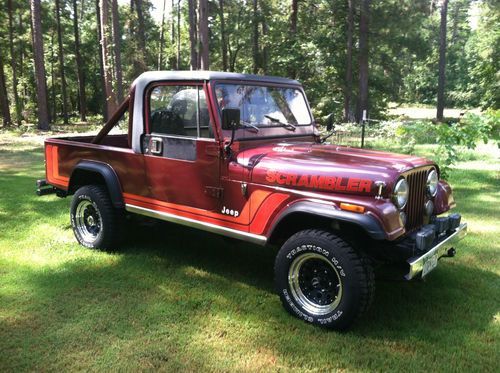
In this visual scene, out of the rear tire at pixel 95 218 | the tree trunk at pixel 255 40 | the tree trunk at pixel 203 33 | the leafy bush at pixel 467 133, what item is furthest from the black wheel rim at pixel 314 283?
the tree trunk at pixel 255 40

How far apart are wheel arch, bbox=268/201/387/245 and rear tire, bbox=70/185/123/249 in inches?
81.4

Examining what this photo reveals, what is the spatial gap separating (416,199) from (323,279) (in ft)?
3.36

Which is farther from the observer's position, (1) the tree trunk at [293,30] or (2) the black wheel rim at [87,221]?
(1) the tree trunk at [293,30]

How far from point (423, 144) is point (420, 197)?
1121 cm

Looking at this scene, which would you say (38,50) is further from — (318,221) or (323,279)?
(323,279)

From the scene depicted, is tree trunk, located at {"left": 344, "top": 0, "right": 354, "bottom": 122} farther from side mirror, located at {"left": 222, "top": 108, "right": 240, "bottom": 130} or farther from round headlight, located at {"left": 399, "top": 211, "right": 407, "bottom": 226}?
round headlight, located at {"left": 399, "top": 211, "right": 407, "bottom": 226}

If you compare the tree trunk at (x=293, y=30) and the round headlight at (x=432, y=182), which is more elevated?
the tree trunk at (x=293, y=30)

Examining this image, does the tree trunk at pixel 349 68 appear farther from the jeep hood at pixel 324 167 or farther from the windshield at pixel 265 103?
the jeep hood at pixel 324 167

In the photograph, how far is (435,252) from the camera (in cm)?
352

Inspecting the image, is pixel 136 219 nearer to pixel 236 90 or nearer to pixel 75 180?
pixel 75 180

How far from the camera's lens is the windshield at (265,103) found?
415 cm

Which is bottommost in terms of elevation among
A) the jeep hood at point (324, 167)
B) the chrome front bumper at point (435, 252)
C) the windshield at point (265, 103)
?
the chrome front bumper at point (435, 252)

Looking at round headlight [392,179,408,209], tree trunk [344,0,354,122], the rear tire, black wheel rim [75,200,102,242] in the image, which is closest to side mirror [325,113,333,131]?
round headlight [392,179,408,209]

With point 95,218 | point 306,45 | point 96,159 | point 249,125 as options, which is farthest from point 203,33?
point 249,125
